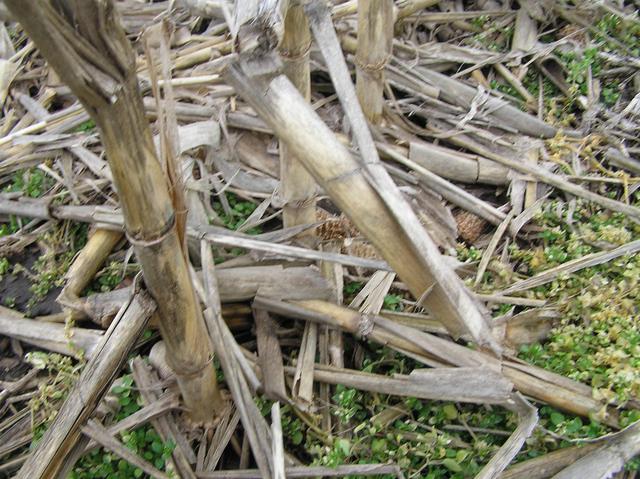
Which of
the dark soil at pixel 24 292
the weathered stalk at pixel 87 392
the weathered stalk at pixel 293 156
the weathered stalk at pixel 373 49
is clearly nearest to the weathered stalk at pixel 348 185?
the weathered stalk at pixel 293 156

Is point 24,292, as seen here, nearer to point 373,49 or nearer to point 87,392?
point 87,392

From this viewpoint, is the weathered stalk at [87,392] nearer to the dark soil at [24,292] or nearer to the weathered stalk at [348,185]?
the weathered stalk at [348,185]

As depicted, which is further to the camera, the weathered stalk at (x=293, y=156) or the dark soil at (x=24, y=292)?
the dark soil at (x=24, y=292)

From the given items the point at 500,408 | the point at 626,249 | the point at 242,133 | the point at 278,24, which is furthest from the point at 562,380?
the point at 242,133

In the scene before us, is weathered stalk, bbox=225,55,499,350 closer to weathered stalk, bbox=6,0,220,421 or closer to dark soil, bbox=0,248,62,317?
weathered stalk, bbox=6,0,220,421

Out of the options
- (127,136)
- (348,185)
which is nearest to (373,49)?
(348,185)
